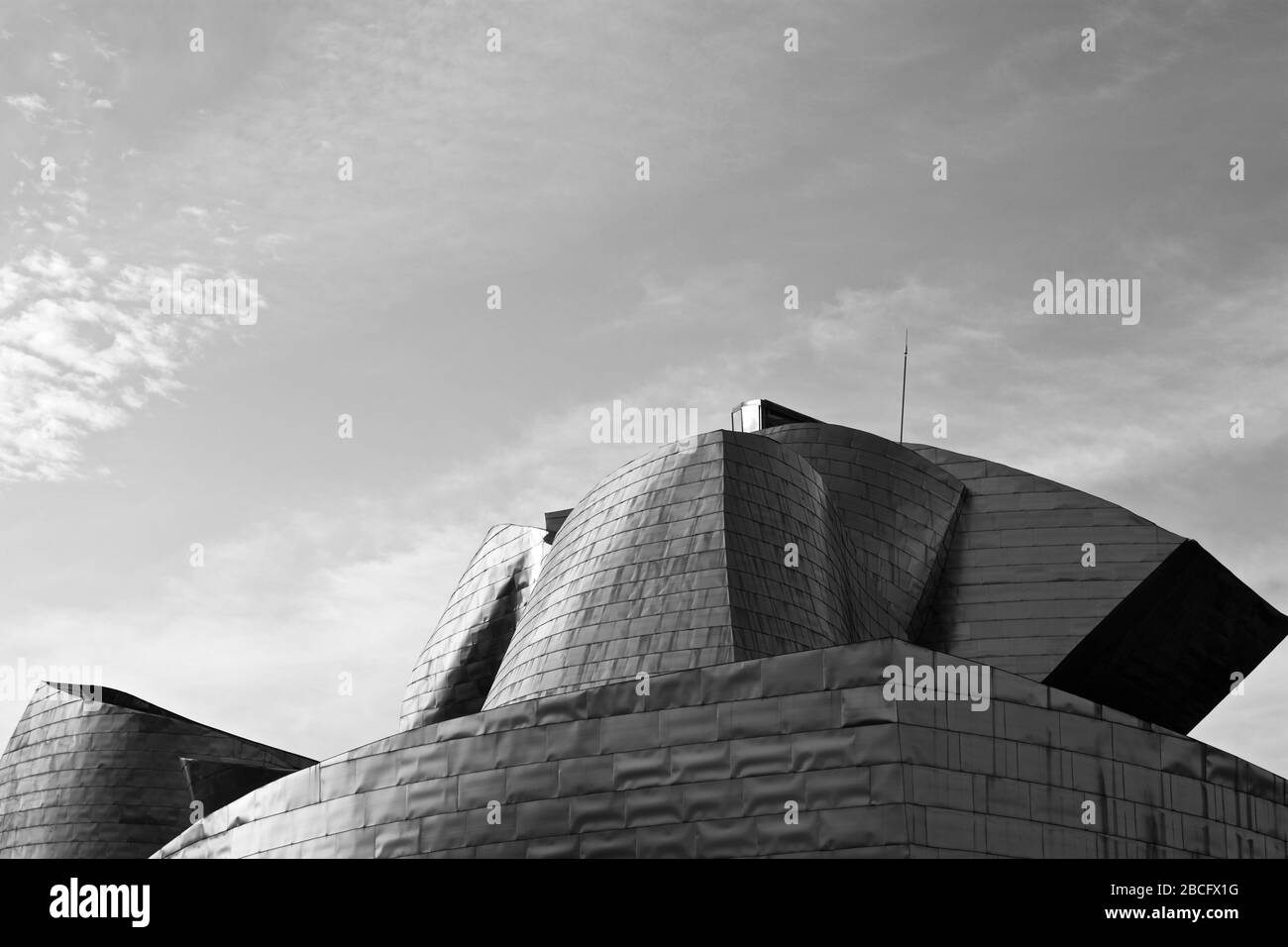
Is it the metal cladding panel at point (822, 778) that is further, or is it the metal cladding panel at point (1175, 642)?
the metal cladding panel at point (1175, 642)

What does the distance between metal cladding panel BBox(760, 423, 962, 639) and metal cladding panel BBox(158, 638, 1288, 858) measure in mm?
21679

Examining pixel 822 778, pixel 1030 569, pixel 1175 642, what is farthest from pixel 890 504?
pixel 822 778

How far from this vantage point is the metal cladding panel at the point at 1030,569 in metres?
46.3

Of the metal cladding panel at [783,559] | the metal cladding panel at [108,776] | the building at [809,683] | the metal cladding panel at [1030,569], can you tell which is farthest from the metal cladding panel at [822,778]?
the metal cladding panel at [108,776]

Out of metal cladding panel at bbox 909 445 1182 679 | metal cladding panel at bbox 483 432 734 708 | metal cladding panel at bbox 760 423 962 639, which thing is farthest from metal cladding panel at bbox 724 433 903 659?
metal cladding panel at bbox 909 445 1182 679

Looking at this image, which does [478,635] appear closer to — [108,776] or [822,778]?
[108,776]

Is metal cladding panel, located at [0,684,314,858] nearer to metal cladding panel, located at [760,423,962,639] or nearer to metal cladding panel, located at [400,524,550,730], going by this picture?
metal cladding panel, located at [400,524,550,730]

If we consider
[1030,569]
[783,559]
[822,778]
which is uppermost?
[1030,569]

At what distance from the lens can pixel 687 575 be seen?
38312 millimetres

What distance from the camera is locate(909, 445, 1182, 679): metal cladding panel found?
46312 mm

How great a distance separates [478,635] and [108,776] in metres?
14.6

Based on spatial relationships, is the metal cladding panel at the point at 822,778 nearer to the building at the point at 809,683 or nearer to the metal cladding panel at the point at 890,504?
the building at the point at 809,683

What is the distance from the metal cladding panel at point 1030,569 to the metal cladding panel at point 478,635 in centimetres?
1274
